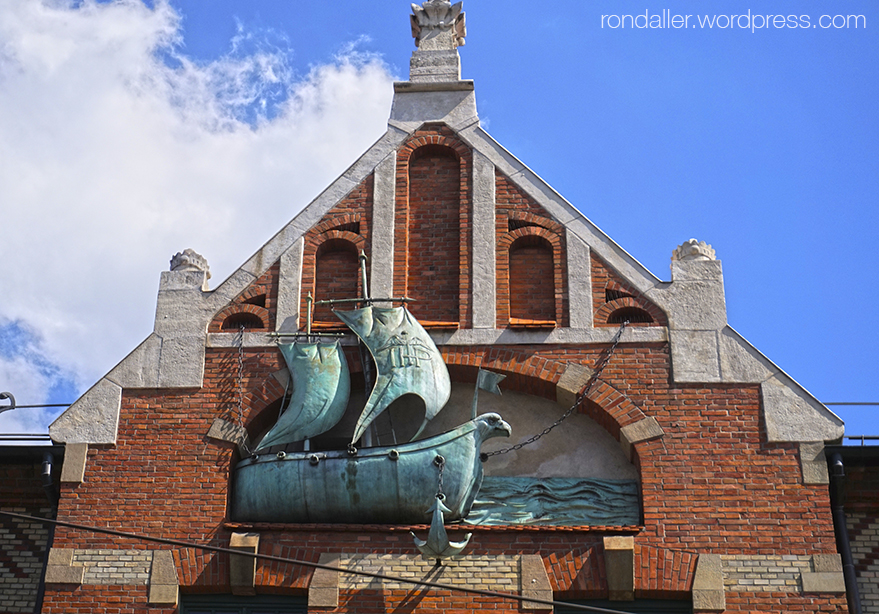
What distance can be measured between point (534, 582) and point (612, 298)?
3.91 metres

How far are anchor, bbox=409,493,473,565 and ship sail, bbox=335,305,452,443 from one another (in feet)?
4.49

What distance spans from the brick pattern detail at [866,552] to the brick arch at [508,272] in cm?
398

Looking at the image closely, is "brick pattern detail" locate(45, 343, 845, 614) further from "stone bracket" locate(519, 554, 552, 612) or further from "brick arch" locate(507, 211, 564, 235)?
"brick arch" locate(507, 211, 564, 235)

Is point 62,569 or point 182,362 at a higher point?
point 182,362

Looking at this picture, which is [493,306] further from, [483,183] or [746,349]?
[746,349]

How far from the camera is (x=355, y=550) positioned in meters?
14.4

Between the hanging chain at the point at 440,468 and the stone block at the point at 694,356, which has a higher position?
the stone block at the point at 694,356

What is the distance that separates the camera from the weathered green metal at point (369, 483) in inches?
575

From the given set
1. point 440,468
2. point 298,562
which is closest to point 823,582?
point 440,468

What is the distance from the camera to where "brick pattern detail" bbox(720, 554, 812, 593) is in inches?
550

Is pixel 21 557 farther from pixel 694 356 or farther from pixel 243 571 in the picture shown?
pixel 694 356

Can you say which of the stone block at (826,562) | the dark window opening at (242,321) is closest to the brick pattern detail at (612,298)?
the stone block at (826,562)

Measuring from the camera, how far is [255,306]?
643 inches

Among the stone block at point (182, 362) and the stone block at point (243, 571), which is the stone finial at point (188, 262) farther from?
the stone block at point (243, 571)
